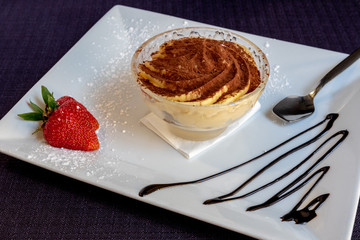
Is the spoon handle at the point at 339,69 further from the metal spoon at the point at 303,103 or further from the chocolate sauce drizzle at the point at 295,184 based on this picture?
the chocolate sauce drizzle at the point at 295,184

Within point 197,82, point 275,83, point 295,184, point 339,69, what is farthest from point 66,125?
point 339,69

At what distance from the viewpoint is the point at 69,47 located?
77.5 inches

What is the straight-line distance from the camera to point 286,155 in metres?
1.36

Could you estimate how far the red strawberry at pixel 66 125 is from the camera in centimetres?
126

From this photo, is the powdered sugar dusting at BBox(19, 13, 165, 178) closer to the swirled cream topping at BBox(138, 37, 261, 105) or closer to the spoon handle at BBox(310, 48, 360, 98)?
the swirled cream topping at BBox(138, 37, 261, 105)

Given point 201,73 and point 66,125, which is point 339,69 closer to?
point 201,73

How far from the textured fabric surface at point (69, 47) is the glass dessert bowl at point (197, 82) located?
1.15ft

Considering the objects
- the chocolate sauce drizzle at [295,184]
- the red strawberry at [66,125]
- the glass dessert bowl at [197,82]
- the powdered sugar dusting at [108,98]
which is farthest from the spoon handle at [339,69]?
the red strawberry at [66,125]

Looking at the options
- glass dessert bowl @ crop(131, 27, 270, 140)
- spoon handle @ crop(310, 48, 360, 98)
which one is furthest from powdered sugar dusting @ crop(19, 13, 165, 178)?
spoon handle @ crop(310, 48, 360, 98)

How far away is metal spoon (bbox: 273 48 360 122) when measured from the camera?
1.52 metres

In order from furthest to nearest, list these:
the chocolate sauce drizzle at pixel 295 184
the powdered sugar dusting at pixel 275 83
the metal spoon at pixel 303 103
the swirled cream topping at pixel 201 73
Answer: the powdered sugar dusting at pixel 275 83 → the metal spoon at pixel 303 103 → the swirled cream topping at pixel 201 73 → the chocolate sauce drizzle at pixel 295 184

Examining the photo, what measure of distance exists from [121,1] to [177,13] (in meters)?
0.40

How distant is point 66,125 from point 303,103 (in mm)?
1011

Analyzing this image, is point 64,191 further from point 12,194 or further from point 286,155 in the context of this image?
point 286,155
